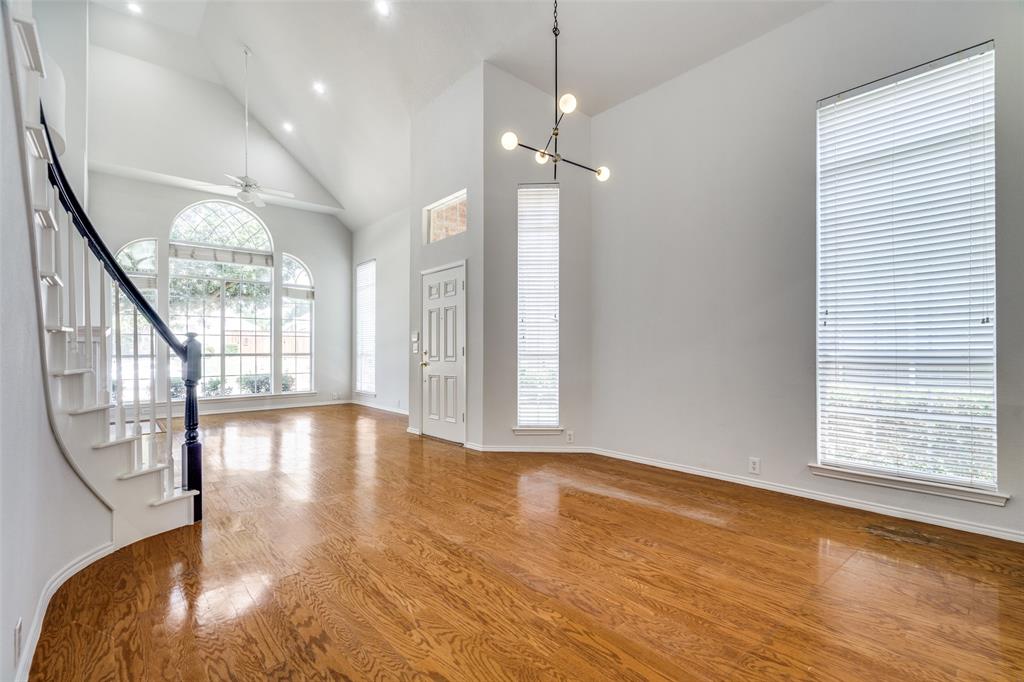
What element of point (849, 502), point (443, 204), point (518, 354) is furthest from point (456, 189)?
point (849, 502)

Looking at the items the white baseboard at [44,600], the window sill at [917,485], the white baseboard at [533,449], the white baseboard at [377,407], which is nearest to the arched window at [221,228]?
the white baseboard at [377,407]

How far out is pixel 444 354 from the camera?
221 inches

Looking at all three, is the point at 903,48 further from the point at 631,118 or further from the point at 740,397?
the point at 740,397

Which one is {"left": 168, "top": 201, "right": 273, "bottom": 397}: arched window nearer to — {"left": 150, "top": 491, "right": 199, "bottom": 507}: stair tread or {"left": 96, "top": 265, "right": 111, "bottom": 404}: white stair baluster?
{"left": 150, "top": 491, "right": 199, "bottom": 507}: stair tread

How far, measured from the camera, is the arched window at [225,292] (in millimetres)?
7809

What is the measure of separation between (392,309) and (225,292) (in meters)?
3.08

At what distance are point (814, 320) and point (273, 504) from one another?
175 inches

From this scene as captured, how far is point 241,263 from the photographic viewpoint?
8.33 metres

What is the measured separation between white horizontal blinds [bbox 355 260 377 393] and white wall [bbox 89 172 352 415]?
297mm

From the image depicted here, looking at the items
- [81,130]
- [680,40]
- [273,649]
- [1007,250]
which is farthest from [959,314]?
[81,130]

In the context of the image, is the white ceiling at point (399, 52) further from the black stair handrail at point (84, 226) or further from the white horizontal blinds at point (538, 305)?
the black stair handrail at point (84, 226)

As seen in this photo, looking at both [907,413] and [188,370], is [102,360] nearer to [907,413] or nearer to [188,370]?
[188,370]

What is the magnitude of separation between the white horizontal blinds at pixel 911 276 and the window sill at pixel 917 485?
6 centimetres

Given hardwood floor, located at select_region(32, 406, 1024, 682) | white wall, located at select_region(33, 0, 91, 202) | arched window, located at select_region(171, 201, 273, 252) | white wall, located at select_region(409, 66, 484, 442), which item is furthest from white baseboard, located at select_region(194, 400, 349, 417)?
hardwood floor, located at select_region(32, 406, 1024, 682)
